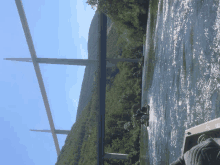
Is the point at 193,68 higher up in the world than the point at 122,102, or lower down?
lower down

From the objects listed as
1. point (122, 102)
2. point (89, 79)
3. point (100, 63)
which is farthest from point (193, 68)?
point (89, 79)

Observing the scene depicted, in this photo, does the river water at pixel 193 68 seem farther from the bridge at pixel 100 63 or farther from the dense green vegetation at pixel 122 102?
the bridge at pixel 100 63

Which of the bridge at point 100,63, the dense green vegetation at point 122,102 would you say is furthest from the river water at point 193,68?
the bridge at point 100,63

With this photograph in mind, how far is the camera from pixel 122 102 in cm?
872

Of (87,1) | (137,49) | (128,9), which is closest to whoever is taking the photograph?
(128,9)

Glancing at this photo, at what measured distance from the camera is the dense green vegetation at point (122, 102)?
7043mm

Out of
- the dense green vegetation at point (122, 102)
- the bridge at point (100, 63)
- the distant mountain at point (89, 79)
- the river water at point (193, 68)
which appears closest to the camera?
the river water at point (193, 68)

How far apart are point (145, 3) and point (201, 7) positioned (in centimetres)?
470

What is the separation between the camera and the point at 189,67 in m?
2.04

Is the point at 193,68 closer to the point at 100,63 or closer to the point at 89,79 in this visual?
the point at 100,63

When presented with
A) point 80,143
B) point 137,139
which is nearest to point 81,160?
point 80,143

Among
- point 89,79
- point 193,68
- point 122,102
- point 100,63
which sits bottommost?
point 193,68

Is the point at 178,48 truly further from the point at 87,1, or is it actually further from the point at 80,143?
the point at 80,143

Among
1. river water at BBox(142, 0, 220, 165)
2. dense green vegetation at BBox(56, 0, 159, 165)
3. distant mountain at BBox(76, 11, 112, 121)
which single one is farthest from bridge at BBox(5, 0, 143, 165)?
river water at BBox(142, 0, 220, 165)
